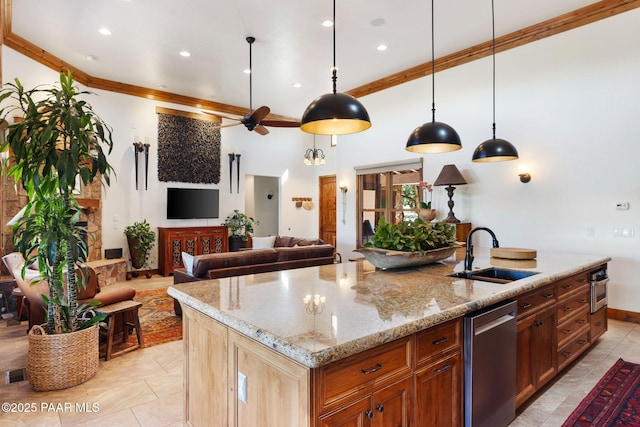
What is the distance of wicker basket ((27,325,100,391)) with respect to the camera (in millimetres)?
2580

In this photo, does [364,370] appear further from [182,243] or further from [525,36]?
[182,243]

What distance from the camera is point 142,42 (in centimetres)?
517

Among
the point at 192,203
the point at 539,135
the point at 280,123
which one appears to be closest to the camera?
the point at 539,135

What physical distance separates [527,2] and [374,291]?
173 inches

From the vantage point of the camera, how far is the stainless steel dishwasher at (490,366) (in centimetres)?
176

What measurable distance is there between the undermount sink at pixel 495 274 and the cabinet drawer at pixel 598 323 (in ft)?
4.17

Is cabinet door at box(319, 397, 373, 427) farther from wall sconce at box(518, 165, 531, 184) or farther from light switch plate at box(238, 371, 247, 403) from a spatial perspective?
wall sconce at box(518, 165, 531, 184)

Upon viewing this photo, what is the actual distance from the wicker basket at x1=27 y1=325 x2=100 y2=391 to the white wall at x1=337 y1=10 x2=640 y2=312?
17.3 ft

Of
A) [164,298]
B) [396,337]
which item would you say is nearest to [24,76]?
[164,298]

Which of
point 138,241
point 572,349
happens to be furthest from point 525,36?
point 138,241

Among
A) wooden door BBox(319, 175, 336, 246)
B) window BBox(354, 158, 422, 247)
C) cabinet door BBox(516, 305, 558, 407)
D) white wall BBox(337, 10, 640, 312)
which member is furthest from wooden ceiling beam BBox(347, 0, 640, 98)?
cabinet door BBox(516, 305, 558, 407)

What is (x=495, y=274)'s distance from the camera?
275cm

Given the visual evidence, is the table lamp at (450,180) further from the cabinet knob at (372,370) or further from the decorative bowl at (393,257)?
the cabinet knob at (372,370)

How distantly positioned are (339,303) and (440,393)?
644mm
